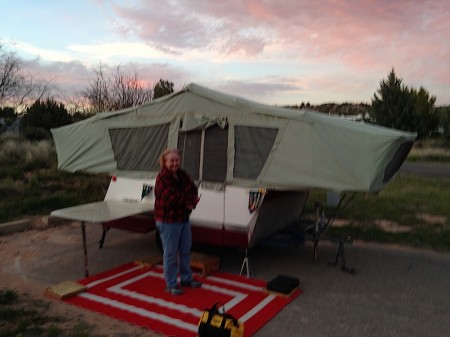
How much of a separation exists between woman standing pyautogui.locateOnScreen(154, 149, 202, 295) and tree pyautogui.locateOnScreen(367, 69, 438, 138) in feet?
107

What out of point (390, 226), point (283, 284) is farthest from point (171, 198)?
point (390, 226)

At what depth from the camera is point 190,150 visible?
6465 millimetres

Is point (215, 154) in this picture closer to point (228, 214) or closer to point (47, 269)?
point (228, 214)

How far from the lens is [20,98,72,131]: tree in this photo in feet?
62.4

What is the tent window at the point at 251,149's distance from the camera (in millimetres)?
5906

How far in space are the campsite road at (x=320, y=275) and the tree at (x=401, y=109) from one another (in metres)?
29.7

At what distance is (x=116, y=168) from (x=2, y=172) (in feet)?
22.3

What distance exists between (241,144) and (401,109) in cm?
3222

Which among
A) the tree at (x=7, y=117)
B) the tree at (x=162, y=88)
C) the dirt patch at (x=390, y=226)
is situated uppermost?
the tree at (x=162, y=88)

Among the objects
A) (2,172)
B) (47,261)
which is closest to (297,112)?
(47,261)

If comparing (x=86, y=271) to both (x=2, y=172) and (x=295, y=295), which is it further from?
(x=2, y=172)

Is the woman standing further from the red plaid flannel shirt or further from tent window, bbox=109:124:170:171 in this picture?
tent window, bbox=109:124:170:171

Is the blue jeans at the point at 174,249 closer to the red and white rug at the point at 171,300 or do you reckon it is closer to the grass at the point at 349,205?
the red and white rug at the point at 171,300

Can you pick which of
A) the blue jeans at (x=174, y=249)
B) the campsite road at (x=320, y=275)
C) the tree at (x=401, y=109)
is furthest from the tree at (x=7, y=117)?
the tree at (x=401, y=109)
